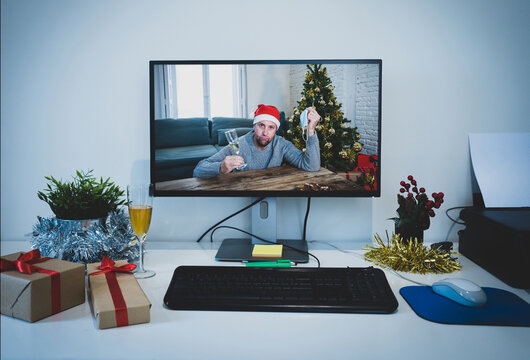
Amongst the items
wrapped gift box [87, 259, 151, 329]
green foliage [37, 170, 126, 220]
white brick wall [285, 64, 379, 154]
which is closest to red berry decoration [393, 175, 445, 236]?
white brick wall [285, 64, 379, 154]

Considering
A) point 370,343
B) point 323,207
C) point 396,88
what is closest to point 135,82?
point 323,207

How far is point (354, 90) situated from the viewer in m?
1.13

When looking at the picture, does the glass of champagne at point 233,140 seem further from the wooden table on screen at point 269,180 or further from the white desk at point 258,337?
the white desk at point 258,337

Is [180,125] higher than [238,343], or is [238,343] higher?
[180,125]

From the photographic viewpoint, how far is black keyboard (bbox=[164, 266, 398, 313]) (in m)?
0.80

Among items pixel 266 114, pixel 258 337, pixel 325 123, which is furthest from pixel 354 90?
pixel 258 337

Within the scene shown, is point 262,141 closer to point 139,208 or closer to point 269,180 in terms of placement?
point 269,180

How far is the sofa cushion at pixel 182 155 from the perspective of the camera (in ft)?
3.76

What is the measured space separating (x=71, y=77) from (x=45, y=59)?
0.11 meters

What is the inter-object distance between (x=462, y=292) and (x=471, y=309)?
36mm

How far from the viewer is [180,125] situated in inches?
45.3

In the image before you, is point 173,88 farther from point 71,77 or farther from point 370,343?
point 370,343

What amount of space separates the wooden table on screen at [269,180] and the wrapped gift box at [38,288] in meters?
0.42

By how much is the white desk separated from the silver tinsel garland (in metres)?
0.22
